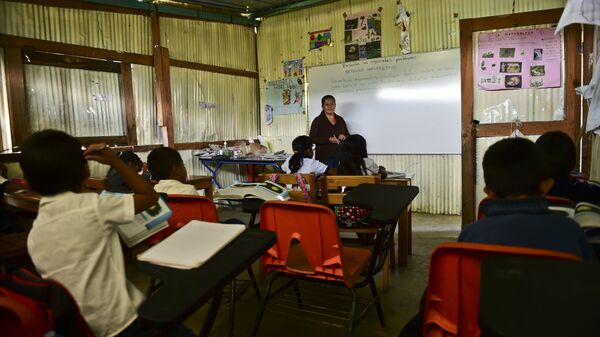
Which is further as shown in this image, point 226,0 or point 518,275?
point 226,0

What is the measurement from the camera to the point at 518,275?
0.70 meters

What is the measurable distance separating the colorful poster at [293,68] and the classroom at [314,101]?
19 millimetres

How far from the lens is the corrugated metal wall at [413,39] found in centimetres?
434

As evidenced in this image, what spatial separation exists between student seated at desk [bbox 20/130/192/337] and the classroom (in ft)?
2.14

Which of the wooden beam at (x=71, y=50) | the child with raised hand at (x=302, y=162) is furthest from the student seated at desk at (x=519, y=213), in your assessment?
the wooden beam at (x=71, y=50)

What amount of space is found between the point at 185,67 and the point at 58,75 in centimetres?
156

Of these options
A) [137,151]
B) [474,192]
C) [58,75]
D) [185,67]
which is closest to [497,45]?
[474,192]

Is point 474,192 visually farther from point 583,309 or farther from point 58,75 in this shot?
point 58,75

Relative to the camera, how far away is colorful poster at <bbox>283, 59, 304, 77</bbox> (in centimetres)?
557

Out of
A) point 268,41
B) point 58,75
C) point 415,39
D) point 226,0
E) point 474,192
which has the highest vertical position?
point 226,0

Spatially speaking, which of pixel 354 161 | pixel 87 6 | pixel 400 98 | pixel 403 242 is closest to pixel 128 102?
pixel 87 6

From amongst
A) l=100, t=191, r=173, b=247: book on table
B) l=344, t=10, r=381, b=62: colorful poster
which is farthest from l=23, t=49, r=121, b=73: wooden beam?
l=100, t=191, r=173, b=247: book on table

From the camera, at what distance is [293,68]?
223 inches

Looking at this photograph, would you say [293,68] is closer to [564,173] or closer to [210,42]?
[210,42]
